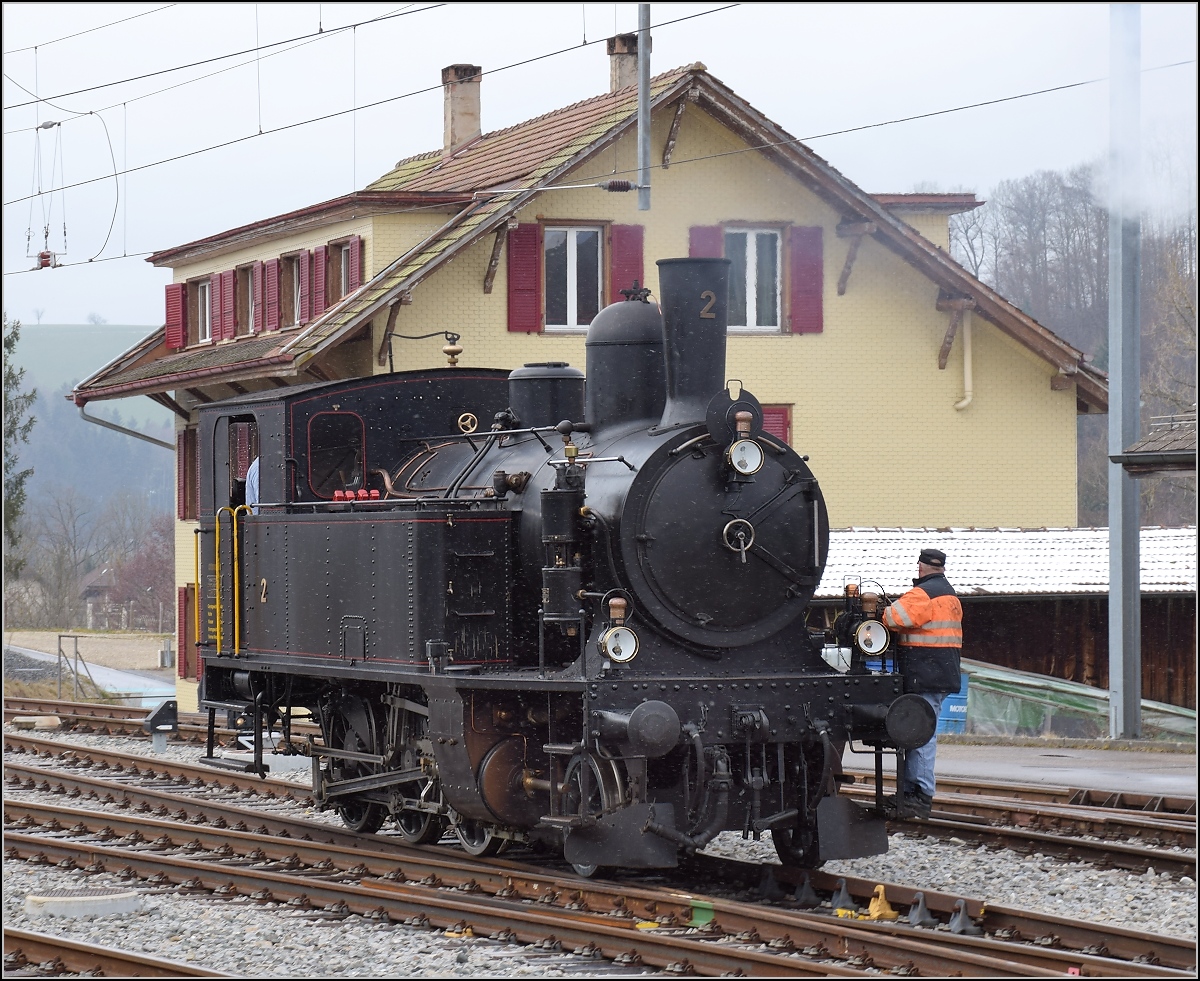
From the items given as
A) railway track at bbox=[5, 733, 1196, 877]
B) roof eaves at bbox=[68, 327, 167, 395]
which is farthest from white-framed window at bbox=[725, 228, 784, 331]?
railway track at bbox=[5, 733, 1196, 877]

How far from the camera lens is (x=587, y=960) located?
25.6 feet

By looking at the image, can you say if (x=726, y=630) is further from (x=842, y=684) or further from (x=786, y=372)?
(x=786, y=372)

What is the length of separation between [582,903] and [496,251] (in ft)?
42.9

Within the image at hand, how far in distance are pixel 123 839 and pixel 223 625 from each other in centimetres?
169

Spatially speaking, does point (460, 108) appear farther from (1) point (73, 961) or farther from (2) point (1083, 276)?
(2) point (1083, 276)

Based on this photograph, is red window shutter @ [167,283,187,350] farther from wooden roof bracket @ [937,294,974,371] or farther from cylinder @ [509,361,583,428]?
cylinder @ [509,361,583,428]

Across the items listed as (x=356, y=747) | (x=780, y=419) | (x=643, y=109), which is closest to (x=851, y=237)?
(x=780, y=419)

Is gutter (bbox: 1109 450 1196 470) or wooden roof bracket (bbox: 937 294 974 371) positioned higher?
wooden roof bracket (bbox: 937 294 974 371)

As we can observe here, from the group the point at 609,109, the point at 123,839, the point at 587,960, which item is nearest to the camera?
the point at 587,960

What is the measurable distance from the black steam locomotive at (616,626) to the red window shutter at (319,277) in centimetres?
1162

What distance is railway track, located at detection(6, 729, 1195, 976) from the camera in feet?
24.3

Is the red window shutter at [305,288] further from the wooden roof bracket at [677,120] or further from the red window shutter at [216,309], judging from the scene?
the wooden roof bracket at [677,120]

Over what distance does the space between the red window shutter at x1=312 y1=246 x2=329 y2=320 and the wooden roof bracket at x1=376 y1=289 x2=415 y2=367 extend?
2.14m

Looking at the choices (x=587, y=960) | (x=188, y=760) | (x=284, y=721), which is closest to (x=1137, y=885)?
(x=587, y=960)
